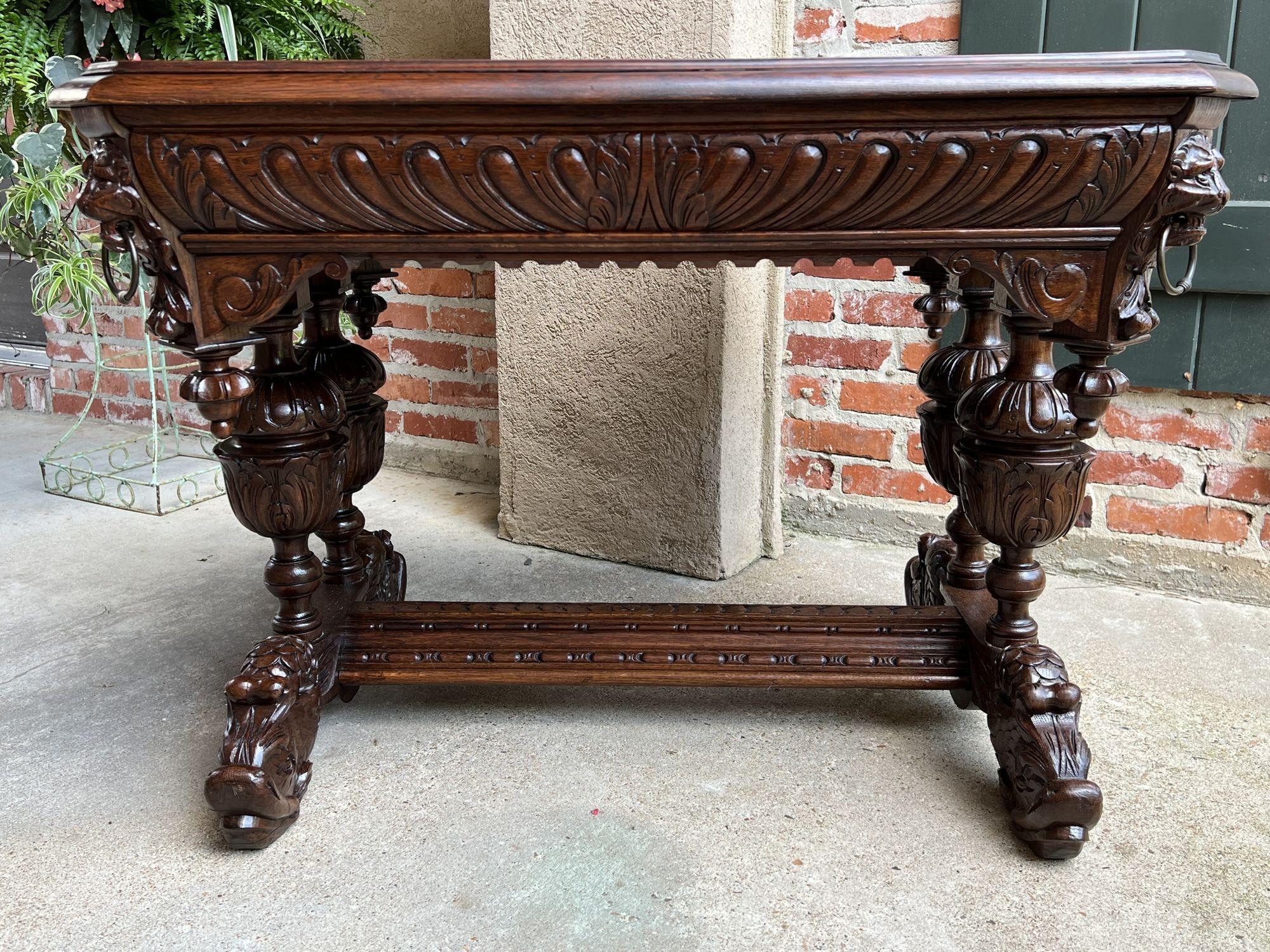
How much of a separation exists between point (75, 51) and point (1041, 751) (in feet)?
7.98

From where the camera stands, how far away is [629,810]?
1.35 m

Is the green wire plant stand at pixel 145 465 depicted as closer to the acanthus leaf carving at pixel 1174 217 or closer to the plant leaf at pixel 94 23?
the plant leaf at pixel 94 23

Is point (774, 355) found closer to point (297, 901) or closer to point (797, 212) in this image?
point (797, 212)

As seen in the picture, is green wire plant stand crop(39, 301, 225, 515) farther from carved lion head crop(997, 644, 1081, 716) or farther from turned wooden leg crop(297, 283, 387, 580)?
carved lion head crop(997, 644, 1081, 716)

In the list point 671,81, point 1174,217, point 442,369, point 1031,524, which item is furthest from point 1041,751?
point 442,369

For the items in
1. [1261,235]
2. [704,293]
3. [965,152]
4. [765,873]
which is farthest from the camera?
[704,293]

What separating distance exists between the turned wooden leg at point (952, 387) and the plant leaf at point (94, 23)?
5.95 feet

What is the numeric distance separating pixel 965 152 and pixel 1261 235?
1096 mm

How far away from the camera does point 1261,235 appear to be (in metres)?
1.85

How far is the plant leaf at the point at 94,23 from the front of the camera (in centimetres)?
217

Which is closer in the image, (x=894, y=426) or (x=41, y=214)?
(x=894, y=426)

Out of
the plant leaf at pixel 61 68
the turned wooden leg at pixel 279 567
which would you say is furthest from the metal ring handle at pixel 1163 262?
the plant leaf at pixel 61 68

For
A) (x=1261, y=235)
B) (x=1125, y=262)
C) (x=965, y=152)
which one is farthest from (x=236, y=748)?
(x=1261, y=235)

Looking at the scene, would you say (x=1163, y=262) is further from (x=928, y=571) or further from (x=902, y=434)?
(x=902, y=434)
